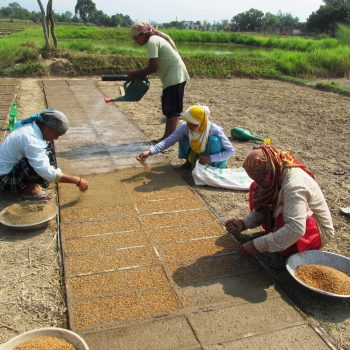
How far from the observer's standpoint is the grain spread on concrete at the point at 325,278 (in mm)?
2510

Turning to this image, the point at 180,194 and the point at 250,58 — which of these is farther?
the point at 250,58

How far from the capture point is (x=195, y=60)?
1319 cm

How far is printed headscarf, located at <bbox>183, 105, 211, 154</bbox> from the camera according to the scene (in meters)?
4.11

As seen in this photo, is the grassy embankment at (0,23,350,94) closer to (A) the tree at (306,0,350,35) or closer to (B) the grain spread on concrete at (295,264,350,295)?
(B) the grain spread on concrete at (295,264,350,295)

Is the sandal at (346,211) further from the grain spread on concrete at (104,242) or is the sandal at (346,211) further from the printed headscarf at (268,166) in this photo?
the grain spread on concrete at (104,242)

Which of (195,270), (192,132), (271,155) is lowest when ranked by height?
(195,270)

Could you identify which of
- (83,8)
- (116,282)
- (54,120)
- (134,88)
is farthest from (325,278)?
(83,8)

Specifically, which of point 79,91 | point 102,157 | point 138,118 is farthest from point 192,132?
point 79,91

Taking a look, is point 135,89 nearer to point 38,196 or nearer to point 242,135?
point 242,135

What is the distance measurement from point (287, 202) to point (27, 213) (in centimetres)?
200

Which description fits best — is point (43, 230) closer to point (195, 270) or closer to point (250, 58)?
point (195, 270)

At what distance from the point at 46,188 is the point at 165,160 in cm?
154

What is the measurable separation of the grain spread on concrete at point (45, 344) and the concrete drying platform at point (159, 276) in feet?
0.59

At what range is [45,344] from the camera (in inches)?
79.2
